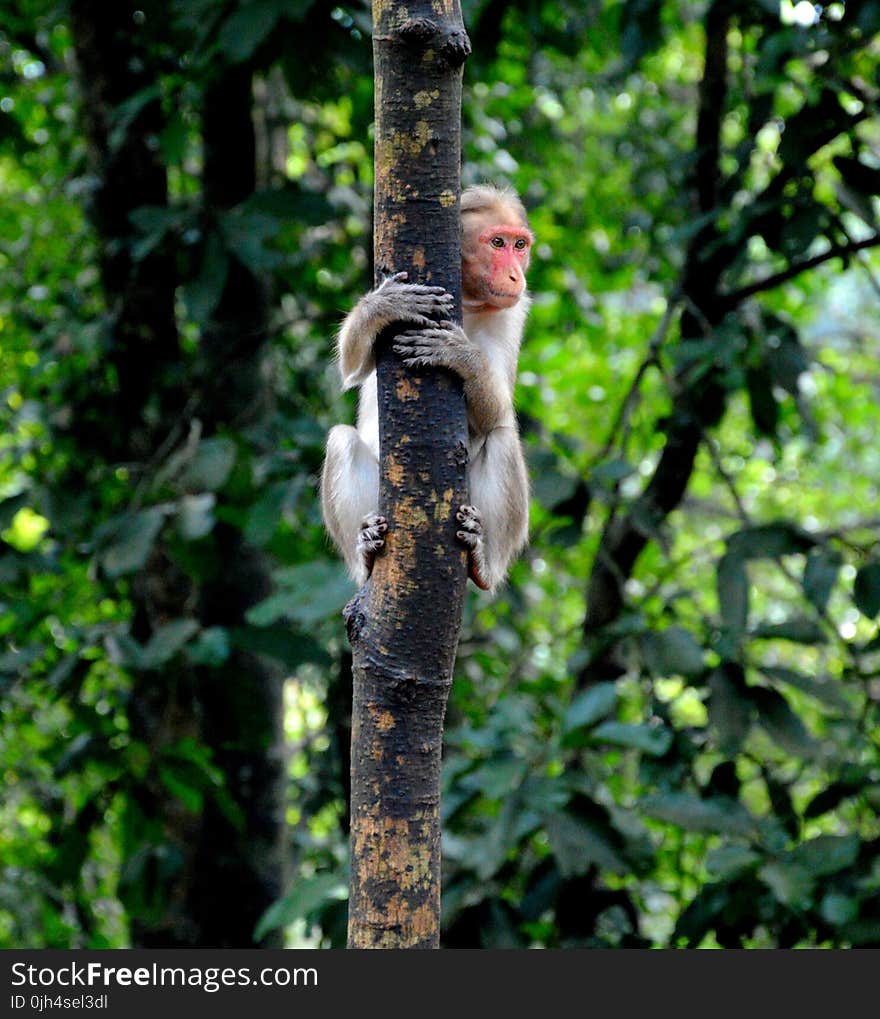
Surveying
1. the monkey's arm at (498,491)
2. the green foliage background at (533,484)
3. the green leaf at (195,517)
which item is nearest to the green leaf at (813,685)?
the green foliage background at (533,484)

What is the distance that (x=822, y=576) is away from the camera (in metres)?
5.20

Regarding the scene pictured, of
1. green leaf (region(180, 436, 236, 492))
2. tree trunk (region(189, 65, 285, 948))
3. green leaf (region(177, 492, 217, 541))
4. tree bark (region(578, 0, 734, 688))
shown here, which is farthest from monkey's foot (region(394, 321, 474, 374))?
tree trunk (region(189, 65, 285, 948))

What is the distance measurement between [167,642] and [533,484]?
5.34 feet

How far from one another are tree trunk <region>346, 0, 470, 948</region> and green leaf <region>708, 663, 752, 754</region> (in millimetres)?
2571

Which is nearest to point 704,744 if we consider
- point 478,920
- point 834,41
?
point 478,920

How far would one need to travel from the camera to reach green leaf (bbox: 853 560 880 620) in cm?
505

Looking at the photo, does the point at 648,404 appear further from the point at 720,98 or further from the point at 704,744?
the point at 704,744

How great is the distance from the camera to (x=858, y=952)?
4371mm

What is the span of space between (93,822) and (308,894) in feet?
3.20

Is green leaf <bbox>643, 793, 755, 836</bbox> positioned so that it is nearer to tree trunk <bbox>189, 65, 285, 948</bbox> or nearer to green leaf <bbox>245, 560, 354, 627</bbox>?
green leaf <bbox>245, 560, 354, 627</bbox>

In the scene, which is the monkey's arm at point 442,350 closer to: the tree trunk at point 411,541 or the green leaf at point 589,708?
the tree trunk at point 411,541

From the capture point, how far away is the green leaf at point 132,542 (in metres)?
5.02

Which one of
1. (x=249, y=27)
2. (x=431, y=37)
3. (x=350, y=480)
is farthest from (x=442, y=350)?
(x=249, y=27)

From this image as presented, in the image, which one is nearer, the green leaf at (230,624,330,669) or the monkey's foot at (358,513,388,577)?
the monkey's foot at (358,513,388,577)
